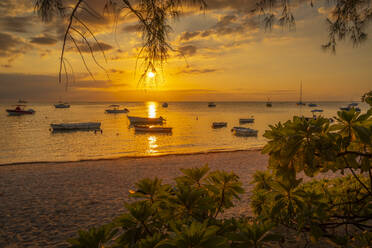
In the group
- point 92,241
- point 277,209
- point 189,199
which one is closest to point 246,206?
point 277,209

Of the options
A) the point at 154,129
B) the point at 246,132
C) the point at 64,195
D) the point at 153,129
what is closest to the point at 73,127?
the point at 153,129

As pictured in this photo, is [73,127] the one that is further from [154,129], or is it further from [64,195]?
[64,195]

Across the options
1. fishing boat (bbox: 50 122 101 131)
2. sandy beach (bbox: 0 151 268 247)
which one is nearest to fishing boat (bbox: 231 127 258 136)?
sandy beach (bbox: 0 151 268 247)

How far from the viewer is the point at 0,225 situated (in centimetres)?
594

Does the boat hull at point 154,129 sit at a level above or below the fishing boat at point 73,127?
below

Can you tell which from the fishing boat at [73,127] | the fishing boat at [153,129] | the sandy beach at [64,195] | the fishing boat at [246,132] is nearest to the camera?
the sandy beach at [64,195]

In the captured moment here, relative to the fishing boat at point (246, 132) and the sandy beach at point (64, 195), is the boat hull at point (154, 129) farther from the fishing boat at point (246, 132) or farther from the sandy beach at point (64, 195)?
the sandy beach at point (64, 195)

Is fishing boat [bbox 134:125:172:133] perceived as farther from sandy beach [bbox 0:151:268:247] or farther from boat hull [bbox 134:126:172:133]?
sandy beach [bbox 0:151:268:247]

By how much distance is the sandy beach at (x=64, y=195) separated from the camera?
5.64 m

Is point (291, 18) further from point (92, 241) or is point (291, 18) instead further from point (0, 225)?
point (0, 225)

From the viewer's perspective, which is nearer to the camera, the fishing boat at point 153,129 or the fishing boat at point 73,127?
the fishing boat at point 153,129

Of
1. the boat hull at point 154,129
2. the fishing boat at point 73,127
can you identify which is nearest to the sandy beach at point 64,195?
the boat hull at point 154,129

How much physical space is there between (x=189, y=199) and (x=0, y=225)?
6.92m

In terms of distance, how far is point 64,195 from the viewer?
8.30 metres
